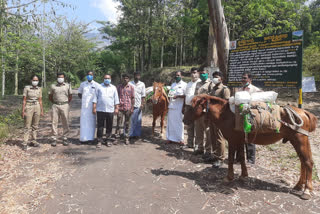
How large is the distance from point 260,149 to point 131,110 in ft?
13.6

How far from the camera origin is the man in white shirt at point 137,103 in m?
7.02

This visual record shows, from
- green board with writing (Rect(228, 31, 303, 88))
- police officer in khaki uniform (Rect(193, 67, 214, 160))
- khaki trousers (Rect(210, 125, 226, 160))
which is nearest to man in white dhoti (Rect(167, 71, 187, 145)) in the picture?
police officer in khaki uniform (Rect(193, 67, 214, 160))

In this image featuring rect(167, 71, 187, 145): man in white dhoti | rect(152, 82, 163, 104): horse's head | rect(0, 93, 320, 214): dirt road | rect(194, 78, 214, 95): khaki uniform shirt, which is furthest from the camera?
rect(152, 82, 163, 104): horse's head

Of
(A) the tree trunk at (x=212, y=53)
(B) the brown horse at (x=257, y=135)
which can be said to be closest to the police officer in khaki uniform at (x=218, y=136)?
(B) the brown horse at (x=257, y=135)

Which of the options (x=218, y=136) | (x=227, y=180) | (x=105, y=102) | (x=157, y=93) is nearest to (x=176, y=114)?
(x=157, y=93)

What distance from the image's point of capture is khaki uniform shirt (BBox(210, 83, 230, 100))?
15.4 feet

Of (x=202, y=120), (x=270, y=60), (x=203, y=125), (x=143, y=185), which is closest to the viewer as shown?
(x=143, y=185)

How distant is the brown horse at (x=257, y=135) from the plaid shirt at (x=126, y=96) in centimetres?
271

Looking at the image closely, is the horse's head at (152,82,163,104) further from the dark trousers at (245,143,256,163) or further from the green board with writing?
the dark trousers at (245,143,256,163)

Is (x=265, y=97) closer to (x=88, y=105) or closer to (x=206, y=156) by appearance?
(x=206, y=156)

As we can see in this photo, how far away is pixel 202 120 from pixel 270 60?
2256 millimetres

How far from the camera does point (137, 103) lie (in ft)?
23.2

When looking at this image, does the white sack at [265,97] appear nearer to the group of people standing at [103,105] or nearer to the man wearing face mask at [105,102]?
the group of people standing at [103,105]

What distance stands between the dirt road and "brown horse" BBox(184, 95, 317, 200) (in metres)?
0.28
